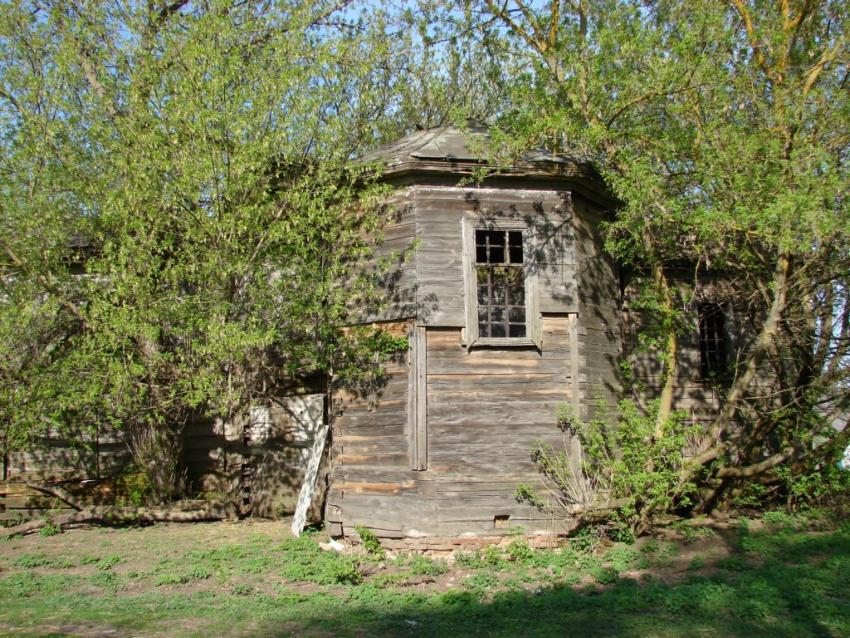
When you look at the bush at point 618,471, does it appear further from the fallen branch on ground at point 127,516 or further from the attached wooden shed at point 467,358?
the fallen branch on ground at point 127,516

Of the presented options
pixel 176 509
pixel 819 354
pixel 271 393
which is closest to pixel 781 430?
pixel 819 354

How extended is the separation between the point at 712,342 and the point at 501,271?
229 inches

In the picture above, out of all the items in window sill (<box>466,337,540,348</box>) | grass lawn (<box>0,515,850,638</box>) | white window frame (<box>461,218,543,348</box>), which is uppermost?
white window frame (<box>461,218,543,348</box>)

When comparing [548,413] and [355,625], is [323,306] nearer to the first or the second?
[548,413]

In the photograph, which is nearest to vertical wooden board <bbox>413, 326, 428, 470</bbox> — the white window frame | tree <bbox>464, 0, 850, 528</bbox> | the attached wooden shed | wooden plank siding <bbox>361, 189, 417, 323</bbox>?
the attached wooden shed

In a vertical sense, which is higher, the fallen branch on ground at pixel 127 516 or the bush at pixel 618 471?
the bush at pixel 618 471

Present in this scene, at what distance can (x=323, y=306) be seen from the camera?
10.3 meters

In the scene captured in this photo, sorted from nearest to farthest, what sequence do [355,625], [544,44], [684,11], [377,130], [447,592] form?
[355,625] < [447,592] < [684,11] < [544,44] < [377,130]

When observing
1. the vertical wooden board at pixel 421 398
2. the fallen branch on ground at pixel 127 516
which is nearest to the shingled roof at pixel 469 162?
the vertical wooden board at pixel 421 398

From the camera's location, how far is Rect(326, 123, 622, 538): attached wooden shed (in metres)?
9.45

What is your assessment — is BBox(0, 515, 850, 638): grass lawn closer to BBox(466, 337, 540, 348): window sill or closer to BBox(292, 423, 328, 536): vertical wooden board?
BBox(292, 423, 328, 536): vertical wooden board

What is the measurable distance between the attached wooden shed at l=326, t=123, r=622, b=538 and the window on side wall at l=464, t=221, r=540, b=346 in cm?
2

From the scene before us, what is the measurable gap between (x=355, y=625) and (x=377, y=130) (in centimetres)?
1436

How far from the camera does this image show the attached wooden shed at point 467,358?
945cm
